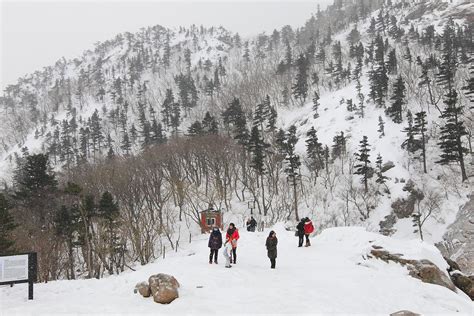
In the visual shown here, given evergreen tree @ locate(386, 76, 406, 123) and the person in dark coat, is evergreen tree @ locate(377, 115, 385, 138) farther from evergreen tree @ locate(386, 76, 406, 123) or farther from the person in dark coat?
the person in dark coat

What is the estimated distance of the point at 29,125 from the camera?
129 m

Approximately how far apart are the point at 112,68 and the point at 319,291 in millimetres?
154935

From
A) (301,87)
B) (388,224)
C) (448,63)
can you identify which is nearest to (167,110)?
(301,87)

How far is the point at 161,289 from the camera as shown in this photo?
9.67 m

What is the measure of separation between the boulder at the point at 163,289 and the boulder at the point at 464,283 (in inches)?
471

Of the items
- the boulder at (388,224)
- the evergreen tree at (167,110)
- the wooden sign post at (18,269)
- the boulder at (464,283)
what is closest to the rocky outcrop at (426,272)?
the boulder at (464,283)

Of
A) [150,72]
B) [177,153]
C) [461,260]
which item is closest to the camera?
[461,260]

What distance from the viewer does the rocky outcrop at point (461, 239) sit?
31127mm

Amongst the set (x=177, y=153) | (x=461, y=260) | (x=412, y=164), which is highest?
(x=177, y=153)

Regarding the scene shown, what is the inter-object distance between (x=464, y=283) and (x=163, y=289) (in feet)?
41.5

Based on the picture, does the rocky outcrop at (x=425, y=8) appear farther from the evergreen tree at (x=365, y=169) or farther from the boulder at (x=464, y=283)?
the boulder at (x=464, y=283)

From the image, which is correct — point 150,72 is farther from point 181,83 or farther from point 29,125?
point 29,125

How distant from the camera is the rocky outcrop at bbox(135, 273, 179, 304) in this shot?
31.4 feet

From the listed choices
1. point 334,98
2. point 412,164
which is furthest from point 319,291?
point 334,98
